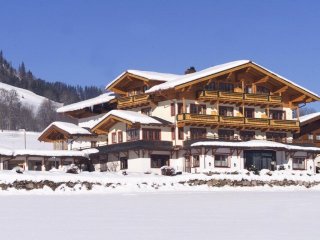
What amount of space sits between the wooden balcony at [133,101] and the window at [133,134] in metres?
3.56

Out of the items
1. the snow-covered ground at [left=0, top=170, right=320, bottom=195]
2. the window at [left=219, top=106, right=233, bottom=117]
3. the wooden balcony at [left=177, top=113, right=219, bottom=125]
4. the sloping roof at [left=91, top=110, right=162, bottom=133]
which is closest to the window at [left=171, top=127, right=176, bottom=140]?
the wooden balcony at [left=177, top=113, right=219, bottom=125]

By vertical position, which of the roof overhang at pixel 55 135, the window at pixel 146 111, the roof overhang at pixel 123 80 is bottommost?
the roof overhang at pixel 55 135

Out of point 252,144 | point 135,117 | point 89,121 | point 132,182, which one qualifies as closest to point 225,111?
point 252,144

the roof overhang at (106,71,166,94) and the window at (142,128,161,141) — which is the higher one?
the roof overhang at (106,71,166,94)

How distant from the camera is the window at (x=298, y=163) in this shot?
5653cm

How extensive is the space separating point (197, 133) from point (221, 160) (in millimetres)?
3372

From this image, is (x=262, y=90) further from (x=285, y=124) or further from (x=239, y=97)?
(x=239, y=97)

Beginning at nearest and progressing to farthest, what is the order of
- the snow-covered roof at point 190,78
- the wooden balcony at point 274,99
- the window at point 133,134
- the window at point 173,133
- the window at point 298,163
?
1. the snow-covered roof at point 190,78
2. the window at point 133,134
3. the window at point 173,133
4. the window at point 298,163
5. the wooden balcony at point 274,99

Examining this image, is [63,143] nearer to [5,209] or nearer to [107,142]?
[107,142]

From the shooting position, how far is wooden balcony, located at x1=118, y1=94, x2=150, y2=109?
56281mm

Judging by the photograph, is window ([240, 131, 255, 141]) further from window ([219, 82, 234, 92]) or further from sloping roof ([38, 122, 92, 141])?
sloping roof ([38, 122, 92, 141])

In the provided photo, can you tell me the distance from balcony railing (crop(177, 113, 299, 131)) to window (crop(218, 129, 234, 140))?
1.10 m

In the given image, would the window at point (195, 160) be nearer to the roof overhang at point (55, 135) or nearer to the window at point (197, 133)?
the window at point (197, 133)

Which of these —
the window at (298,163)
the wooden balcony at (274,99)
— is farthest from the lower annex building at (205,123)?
the wooden balcony at (274,99)
